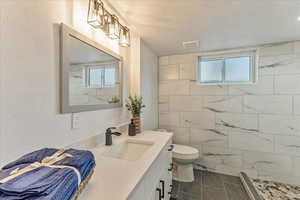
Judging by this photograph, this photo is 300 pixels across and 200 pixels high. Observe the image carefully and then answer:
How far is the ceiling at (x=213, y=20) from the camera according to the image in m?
1.29

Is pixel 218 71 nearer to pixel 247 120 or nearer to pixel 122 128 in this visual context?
pixel 247 120

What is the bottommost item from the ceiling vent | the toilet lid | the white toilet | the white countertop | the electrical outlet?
the white toilet

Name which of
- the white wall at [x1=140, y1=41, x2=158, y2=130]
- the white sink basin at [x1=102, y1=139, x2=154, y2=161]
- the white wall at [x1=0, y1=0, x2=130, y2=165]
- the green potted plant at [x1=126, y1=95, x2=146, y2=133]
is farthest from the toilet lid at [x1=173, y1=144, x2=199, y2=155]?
the white wall at [x1=0, y1=0, x2=130, y2=165]

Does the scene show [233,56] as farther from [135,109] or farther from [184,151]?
[135,109]

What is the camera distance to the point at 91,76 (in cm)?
119

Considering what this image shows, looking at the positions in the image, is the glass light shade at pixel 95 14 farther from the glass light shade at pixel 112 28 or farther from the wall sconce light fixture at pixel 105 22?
the glass light shade at pixel 112 28

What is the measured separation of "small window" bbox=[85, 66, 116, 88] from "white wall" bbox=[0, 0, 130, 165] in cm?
29

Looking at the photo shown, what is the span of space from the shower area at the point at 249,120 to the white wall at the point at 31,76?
1.92 m

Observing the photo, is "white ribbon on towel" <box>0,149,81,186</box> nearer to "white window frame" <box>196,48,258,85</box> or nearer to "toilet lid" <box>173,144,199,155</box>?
"toilet lid" <box>173,144,199,155</box>

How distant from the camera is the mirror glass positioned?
1.02 m

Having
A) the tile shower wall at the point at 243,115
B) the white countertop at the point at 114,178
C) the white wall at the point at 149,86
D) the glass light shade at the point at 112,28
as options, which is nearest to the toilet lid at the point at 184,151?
the tile shower wall at the point at 243,115

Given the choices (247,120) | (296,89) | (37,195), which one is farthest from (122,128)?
(296,89)

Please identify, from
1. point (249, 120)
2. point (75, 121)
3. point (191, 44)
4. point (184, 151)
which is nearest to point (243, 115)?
point (249, 120)

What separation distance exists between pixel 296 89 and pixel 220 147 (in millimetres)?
1329
